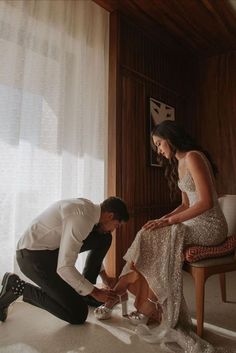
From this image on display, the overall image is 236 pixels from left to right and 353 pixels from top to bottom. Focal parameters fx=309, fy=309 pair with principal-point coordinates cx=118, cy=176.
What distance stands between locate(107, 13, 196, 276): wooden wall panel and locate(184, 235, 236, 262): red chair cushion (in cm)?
110

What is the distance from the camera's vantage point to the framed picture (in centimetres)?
314

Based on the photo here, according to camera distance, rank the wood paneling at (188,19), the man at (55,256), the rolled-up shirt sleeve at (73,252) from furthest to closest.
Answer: the wood paneling at (188,19)
the man at (55,256)
the rolled-up shirt sleeve at (73,252)

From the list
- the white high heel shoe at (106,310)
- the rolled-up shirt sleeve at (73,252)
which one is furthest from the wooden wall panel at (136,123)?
the rolled-up shirt sleeve at (73,252)

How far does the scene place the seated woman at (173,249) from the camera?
1.61 m

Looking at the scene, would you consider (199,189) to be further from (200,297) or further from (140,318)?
(140,318)

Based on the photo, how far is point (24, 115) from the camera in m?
2.08

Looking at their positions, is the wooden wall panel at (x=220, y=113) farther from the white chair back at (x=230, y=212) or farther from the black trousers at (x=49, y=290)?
the black trousers at (x=49, y=290)

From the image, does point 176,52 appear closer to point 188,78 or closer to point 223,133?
point 188,78

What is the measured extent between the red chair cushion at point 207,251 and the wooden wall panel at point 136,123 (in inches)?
43.4

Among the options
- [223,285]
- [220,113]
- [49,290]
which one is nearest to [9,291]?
[49,290]

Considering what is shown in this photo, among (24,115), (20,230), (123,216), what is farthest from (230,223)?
(24,115)

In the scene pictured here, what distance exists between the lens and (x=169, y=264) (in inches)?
64.0

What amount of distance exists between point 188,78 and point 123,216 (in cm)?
272

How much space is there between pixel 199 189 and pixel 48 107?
1230 millimetres
